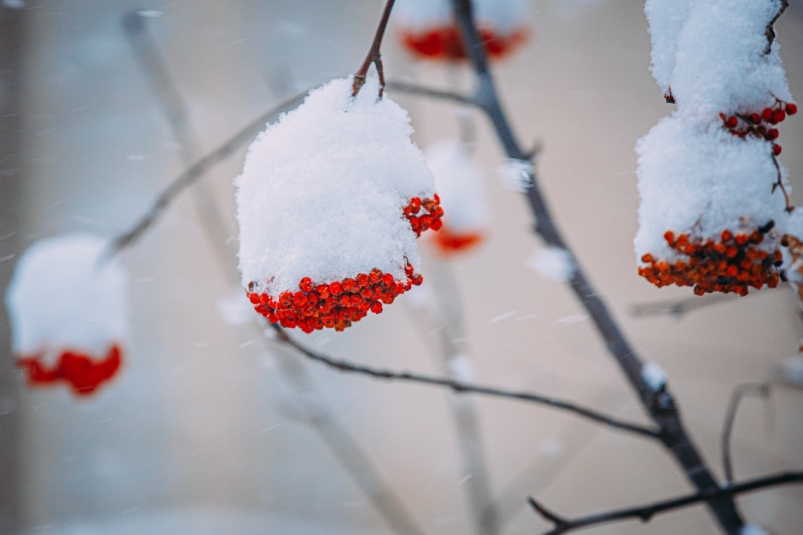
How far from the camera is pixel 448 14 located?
85 cm

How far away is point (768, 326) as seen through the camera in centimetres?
136

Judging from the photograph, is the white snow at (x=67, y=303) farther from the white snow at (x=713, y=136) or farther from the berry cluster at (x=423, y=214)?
the white snow at (x=713, y=136)

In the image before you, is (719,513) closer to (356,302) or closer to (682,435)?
(682,435)

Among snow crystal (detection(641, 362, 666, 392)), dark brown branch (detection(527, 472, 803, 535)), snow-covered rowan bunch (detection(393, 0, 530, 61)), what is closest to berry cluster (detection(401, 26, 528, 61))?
snow-covered rowan bunch (detection(393, 0, 530, 61))

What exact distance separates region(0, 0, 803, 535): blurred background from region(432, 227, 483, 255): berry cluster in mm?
385

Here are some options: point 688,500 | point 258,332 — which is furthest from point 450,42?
point 258,332

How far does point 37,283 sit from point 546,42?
62.1 inches

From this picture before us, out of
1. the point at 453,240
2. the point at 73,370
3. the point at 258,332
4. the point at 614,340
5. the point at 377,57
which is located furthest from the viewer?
the point at 258,332

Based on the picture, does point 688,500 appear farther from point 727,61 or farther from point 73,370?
point 73,370

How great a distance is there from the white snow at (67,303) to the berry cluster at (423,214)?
0.61 metres

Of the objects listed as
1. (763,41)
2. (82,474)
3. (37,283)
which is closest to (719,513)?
(763,41)

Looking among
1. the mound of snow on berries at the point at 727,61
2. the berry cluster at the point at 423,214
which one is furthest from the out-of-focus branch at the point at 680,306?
the berry cluster at the point at 423,214

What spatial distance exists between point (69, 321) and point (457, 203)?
2.80 feet

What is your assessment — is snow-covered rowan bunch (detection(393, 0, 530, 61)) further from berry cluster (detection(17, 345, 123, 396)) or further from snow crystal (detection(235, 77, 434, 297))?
berry cluster (detection(17, 345, 123, 396))
